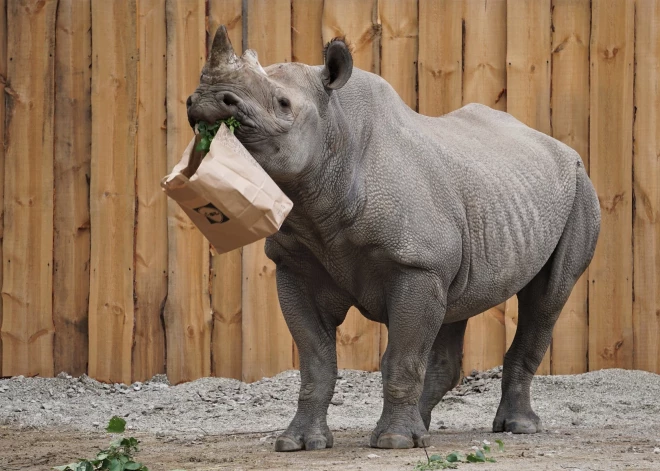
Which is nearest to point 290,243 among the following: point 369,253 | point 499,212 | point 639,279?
point 369,253

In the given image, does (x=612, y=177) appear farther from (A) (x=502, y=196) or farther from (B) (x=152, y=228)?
(B) (x=152, y=228)

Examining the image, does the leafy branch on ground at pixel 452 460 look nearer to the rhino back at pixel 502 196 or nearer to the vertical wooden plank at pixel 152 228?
the rhino back at pixel 502 196

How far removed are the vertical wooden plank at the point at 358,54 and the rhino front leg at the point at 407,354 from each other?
2291 mm

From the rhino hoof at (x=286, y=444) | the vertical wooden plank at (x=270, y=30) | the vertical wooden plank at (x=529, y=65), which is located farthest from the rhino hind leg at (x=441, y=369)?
the vertical wooden plank at (x=270, y=30)

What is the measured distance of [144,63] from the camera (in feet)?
27.8

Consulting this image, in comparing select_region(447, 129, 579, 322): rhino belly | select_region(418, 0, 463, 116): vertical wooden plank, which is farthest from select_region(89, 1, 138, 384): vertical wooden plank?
select_region(447, 129, 579, 322): rhino belly

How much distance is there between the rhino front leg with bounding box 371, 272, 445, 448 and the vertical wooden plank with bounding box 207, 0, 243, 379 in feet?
8.35

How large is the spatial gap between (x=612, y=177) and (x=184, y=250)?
2.81 meters

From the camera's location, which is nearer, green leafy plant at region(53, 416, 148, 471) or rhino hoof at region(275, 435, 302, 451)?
green leafy plant at region(53, 416, 148, 471)

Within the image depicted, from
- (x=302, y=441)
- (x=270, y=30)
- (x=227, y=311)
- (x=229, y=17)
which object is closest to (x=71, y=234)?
(x=227, y=311)

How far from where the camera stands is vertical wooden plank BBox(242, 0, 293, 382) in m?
8.32

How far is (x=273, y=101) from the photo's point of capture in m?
5.39

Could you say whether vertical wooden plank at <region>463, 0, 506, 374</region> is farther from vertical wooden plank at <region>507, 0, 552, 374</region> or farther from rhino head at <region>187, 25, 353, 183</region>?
rhino head at <region>187, 25, 353, 183</region>

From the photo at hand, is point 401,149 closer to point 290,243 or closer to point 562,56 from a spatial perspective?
point 290,243
